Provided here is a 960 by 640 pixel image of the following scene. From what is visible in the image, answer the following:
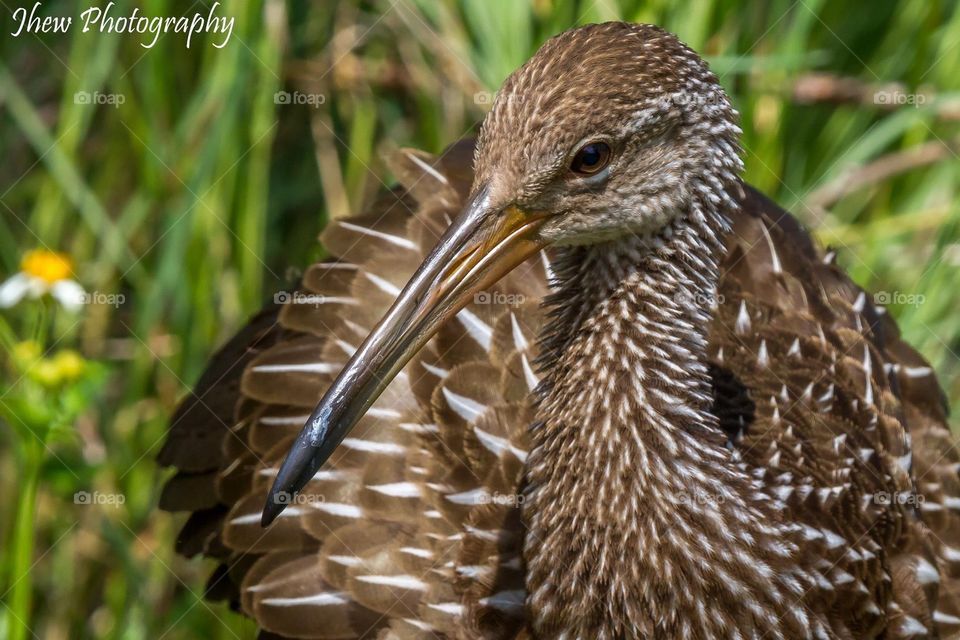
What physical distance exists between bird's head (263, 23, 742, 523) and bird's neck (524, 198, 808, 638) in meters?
0.12

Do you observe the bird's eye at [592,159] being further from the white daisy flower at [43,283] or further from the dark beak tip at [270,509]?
the white daisy flower at [43,283]

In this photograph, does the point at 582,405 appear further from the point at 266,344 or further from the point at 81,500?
the point at 81,500

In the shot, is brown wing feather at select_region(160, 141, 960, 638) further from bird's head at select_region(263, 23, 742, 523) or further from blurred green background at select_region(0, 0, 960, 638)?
bird's head at select_region(263, 23, 742, 523)

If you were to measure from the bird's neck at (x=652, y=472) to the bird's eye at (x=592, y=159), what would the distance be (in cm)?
20

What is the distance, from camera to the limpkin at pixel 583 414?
2754 mm

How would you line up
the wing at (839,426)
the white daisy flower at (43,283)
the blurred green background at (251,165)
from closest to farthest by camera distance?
the wing at (839,426)
the white daisy flower at (43,283)
the blurred green background at (251,165)

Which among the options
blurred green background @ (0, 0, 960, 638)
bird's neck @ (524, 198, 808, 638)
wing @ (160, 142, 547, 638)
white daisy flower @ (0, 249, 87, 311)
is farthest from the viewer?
blurred green background @ (0, 0, 960, 638)

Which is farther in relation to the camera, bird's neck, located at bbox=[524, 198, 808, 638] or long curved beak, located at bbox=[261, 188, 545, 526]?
bird's neck, located at bbox=[524, 198, 808, 638]

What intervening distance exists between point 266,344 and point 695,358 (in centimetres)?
147

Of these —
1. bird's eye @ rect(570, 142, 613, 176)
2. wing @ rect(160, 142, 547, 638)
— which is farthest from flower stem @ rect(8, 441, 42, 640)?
bird's eye @ rect(570, 142, 613, 176)

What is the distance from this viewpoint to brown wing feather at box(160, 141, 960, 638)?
322 centimetres

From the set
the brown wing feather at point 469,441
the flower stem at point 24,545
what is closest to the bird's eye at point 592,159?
the brown wing feather at point 469,441

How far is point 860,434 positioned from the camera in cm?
346

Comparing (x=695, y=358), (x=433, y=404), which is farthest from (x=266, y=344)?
(x=695, y=358)
